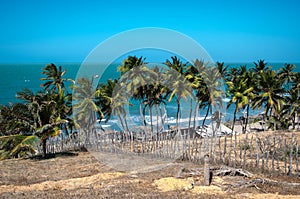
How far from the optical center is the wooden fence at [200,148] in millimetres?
11156

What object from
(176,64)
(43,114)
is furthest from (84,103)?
(176,64)

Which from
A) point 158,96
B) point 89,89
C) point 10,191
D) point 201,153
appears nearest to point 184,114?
point 158,96

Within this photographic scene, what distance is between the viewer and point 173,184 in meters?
9.26

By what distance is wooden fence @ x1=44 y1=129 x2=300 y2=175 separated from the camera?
36.6 ft

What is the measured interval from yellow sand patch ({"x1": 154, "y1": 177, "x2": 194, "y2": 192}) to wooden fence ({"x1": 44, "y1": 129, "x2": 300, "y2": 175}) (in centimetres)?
180

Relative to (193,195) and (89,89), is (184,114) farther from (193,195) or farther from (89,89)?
(193,195)

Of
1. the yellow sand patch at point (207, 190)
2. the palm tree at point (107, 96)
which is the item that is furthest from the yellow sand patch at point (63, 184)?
the palm tree at point (107, 96)

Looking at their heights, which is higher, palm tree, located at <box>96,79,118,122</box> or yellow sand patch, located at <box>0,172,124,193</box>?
palm tree, located at <box>96,79,118,122</box>

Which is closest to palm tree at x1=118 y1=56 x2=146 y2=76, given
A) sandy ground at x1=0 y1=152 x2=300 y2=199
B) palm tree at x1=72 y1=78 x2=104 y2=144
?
palm tree at x1=72 y1=78 x2=104 y2=144

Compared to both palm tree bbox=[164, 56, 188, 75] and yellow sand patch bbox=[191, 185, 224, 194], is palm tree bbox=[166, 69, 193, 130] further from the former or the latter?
yellow sand patch bbox=[191, 185, 224, 194]

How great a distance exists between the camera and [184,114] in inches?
2073

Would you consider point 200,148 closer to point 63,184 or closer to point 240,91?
point 63,184

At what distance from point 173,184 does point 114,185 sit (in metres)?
1.76

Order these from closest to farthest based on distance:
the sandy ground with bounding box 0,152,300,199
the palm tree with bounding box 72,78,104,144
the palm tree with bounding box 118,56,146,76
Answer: the sandy ground with bounding box 0,152,300,199 < the palm tree with bounding box 72,78,104,144 < the palm tree with bounding box 118,56,146,76
